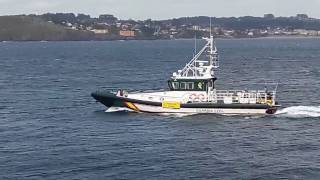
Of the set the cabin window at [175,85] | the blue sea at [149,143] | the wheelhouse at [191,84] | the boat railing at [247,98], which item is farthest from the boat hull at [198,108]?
the cabin window at [175,85]

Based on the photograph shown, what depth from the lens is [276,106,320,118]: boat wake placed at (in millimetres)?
68806

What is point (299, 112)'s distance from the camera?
2758 inches

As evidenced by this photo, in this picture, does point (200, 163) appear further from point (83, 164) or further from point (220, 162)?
point (83, 164)

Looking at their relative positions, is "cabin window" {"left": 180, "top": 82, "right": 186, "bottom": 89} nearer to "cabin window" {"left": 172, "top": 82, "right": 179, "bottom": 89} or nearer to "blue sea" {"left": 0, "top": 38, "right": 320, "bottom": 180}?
"cabin window" {"left": 172, "top": 82, "right": 179, "bottom": 89}

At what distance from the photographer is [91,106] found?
80312mm

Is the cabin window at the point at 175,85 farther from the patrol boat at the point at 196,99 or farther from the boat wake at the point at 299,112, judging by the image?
the boat wake at the point at 299,112

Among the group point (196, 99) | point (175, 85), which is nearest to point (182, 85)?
point (175, 85)

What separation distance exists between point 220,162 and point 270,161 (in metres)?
3.65

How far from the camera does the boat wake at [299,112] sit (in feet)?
226

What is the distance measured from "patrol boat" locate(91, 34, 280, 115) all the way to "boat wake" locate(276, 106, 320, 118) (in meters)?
1.41

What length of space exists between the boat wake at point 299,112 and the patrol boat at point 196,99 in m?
1.41

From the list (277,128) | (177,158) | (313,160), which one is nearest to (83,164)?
(177,158)

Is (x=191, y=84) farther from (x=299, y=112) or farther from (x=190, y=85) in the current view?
(x=299, y=112)

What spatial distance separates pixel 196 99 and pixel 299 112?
10.8 meters
